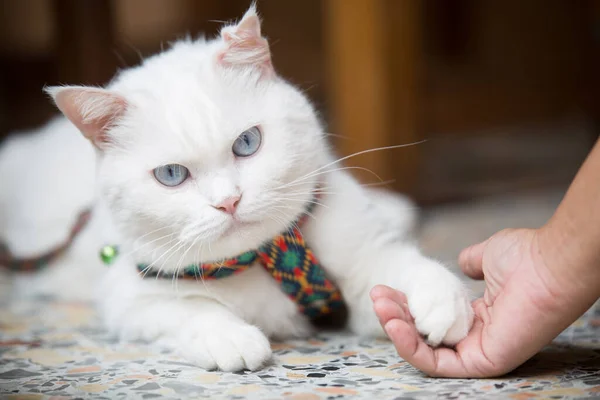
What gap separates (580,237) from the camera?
1.02m

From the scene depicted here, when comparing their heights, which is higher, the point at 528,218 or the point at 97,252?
the point at 528,218

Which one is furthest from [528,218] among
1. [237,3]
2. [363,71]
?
[237,3]

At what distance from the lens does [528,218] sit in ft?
8.04

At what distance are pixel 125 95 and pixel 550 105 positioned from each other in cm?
395

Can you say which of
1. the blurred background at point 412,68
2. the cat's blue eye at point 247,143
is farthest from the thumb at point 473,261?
the blurred background at point 412,68

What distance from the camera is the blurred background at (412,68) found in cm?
252

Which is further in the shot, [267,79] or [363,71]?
[363,71]

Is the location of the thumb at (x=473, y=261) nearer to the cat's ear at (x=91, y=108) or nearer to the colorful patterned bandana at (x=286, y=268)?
the colorful patterned bandana at (x=286, y=268)

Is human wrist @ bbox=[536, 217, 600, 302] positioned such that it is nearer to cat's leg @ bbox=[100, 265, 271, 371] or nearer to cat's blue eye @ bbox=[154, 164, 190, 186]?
cat's leg @ bbox=[100, 265, 271, 371]

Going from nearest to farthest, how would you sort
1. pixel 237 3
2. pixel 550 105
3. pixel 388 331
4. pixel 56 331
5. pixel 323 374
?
pixel 388 331 → pixel 323 374 → pixel 56 331 → pixel 550 105 → pixel 237 3

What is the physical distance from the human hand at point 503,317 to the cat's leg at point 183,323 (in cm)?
25

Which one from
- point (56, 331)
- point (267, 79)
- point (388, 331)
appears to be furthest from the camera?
point (56, 331)

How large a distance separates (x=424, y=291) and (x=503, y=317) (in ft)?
0.43

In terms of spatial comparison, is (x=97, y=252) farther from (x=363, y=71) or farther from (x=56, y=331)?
(x=363, y=71)
